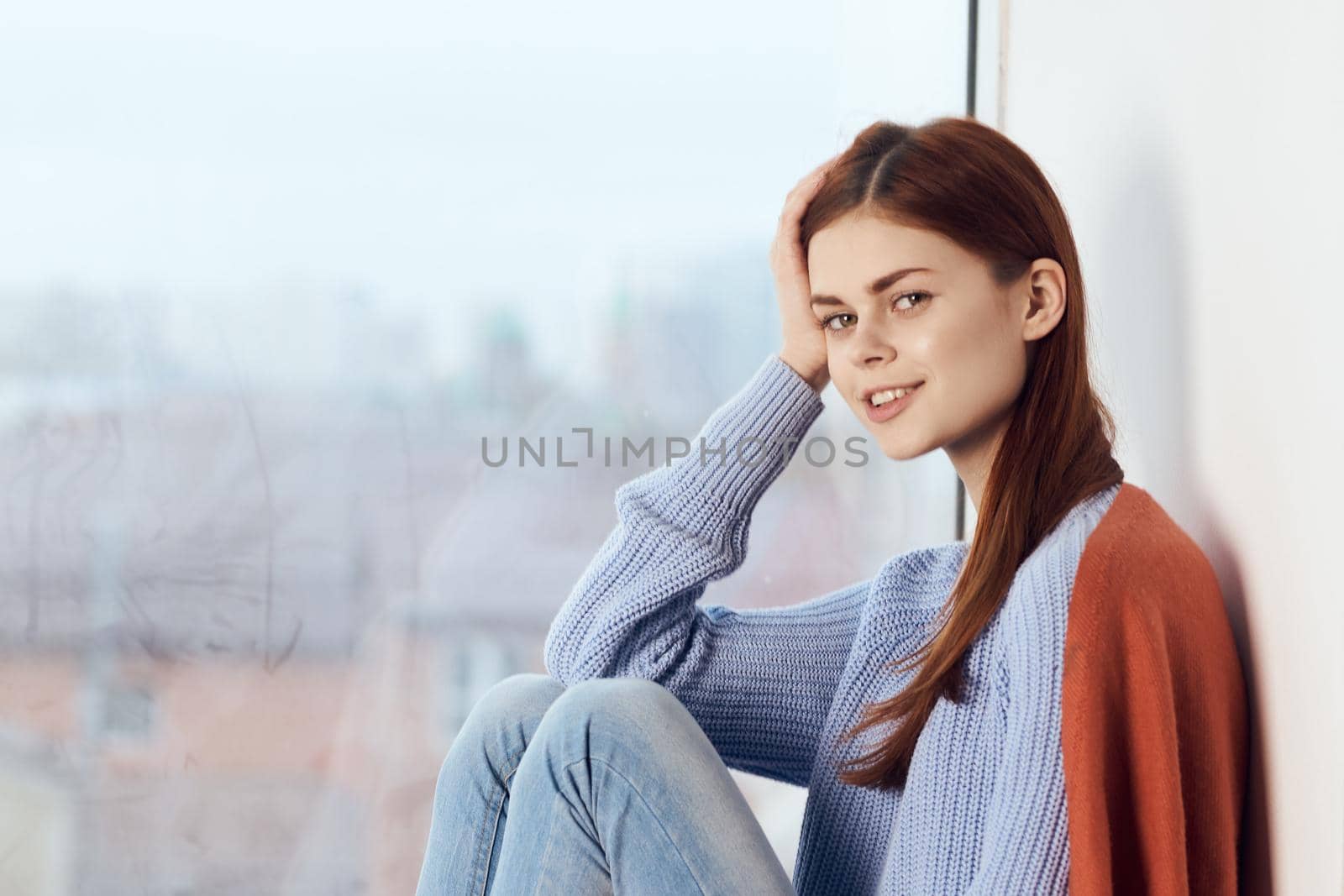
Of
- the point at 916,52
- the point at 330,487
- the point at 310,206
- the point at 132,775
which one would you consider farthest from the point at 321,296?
the point at 916,52

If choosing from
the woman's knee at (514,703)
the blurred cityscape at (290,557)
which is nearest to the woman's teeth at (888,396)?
the woman's knee at (514,703)

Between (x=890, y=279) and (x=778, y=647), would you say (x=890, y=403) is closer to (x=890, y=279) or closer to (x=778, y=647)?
(x=890, y=279)

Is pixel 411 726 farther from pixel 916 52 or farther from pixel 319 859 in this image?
pixel 916 52

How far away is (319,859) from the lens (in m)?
1.61

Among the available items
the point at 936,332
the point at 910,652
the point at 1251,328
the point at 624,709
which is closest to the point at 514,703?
the point at 624,709

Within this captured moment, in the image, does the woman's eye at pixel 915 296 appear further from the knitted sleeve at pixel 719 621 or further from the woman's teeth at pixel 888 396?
the knitted sleeve at pixel 719 621

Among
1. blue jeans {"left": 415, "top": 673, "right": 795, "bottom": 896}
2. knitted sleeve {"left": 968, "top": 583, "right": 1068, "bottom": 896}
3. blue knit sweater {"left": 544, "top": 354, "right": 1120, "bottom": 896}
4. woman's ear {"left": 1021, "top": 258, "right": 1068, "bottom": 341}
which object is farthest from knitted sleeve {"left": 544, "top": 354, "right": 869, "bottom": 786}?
knitted sleeve {"left": 968, "top": 583, "right": 1068, "bottom": 896}

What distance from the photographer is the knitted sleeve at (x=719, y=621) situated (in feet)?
3.64

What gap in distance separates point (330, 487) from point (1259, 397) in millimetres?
1129

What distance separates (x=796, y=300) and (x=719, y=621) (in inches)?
12.3

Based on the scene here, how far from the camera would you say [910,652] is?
1.04 metres

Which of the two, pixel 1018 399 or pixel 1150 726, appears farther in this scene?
pixel 1018 399

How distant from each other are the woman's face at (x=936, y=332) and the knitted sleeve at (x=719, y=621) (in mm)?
140
